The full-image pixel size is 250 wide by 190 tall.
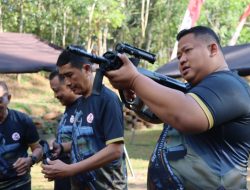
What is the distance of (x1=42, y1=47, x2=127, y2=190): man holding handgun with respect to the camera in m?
2.95

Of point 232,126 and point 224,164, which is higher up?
point 232,126

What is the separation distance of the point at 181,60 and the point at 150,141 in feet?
40.6

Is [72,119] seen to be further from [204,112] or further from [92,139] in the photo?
[204,112]

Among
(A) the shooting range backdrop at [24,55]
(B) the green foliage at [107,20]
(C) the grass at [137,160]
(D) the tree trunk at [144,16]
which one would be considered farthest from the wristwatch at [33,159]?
(D) the tree trunk at [144,16]

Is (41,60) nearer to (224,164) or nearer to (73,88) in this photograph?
(73,88)

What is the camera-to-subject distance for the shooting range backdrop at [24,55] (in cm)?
604

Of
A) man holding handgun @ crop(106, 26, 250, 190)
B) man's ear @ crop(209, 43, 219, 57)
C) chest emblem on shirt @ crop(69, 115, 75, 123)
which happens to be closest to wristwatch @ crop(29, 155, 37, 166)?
chest emblem on shirt @ crop(69, 115, 75, 123)

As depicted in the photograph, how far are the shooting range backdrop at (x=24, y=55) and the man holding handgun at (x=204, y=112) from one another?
4085 millimetres

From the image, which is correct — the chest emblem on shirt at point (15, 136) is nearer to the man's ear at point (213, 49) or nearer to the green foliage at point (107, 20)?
the man's ear at point (213, 49)

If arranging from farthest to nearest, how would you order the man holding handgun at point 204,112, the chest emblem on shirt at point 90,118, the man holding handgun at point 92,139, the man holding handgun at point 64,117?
the man holding handgun at point 64,117 < the chest emblem on shirt at point 90,118 < the man holding handgun at point 92,139 < the man holding handgun at point 204,112

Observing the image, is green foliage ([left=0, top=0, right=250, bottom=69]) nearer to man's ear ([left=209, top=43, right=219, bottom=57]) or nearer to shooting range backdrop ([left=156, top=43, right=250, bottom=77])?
shooting range backdrop ([left=156, top=43, right=250, bottom=77])

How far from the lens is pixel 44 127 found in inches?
556

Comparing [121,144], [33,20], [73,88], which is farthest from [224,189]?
[33,20]

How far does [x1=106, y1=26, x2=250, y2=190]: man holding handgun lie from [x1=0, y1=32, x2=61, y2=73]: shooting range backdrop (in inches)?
161
